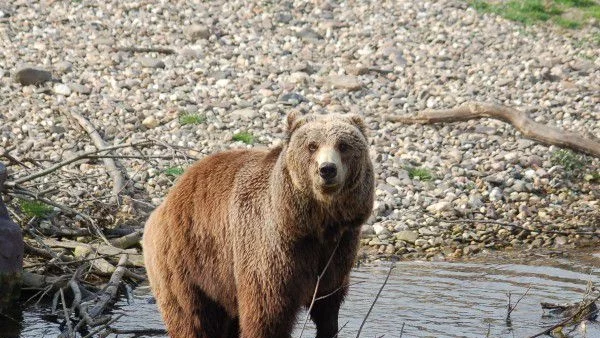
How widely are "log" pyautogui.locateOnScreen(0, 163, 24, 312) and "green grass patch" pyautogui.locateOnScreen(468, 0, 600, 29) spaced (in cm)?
1090

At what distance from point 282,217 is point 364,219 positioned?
45cm

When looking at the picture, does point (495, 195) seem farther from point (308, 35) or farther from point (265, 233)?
point (265, 233)

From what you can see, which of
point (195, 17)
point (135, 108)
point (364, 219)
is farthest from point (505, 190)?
point (195, 17)

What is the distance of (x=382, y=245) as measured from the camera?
10.2 m

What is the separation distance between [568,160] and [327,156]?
666 cm

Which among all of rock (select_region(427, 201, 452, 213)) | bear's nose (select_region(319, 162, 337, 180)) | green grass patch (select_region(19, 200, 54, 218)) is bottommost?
rock (select_region(427, 201, 452, 213))

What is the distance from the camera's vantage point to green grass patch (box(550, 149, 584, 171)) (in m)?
11.7

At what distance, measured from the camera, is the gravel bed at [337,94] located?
10.8 meters

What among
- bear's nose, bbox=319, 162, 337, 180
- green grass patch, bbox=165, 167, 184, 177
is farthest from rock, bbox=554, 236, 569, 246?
bear's nose, bbox=319, 162, 337, 180

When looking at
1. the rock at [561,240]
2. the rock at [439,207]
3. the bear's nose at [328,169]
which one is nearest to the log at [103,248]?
the rock at [439,207]

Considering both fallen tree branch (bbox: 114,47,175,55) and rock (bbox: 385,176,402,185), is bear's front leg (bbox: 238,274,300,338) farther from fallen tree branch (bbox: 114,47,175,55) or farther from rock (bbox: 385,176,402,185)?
fallen tree branch (bbox: 114,47,175,55)

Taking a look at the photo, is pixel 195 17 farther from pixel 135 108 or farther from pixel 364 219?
pixel 364 219

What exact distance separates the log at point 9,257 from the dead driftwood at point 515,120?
601 centimetres

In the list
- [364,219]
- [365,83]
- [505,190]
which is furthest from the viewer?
[365,83]
